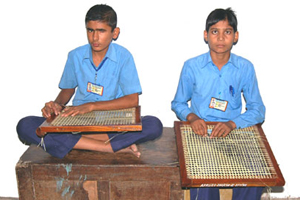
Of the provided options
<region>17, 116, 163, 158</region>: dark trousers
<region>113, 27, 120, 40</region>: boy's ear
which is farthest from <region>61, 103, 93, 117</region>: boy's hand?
<region>113, 27, 120, 40</region>: boy's ear

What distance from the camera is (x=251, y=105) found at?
2201mm

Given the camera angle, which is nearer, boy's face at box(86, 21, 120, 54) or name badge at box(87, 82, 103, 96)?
boy's face at box(86, 21, 120, 54)

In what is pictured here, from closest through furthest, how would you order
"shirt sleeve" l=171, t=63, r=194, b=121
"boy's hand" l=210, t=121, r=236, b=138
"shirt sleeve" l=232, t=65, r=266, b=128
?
"boy's hand" l=210, t=121, r=236, b=138, "shirt sleeve" l=232, t=65, r=266, b=128, "shirt sleeve" l=171, t=63, r=194, b=121

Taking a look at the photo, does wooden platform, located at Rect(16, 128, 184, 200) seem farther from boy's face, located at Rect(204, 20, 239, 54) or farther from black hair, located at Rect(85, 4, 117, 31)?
black hair, located at Rect(85, 4, 117, 31)

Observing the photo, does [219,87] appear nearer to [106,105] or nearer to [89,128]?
[106,105]

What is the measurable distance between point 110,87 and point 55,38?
18.9 inches

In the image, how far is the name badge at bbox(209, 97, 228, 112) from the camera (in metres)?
2.18

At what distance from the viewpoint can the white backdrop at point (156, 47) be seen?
7.34 feet

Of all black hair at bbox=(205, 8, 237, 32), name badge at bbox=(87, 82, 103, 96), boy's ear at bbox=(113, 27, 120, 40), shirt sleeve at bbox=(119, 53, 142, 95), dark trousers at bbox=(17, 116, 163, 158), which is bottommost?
dark trousers at bbox=(17, 116, 163, 158)

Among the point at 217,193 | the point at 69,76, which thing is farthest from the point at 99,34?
the point at 217,193

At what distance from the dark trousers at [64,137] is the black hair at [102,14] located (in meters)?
0.62

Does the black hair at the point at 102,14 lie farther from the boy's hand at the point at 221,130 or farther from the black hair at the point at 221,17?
the boy's hand at the point at 221,130

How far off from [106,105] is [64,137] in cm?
30

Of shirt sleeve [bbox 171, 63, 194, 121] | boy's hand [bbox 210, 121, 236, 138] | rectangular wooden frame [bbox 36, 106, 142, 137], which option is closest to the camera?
rectangular wooden frame [bbox 36, 106, 142, 137]
